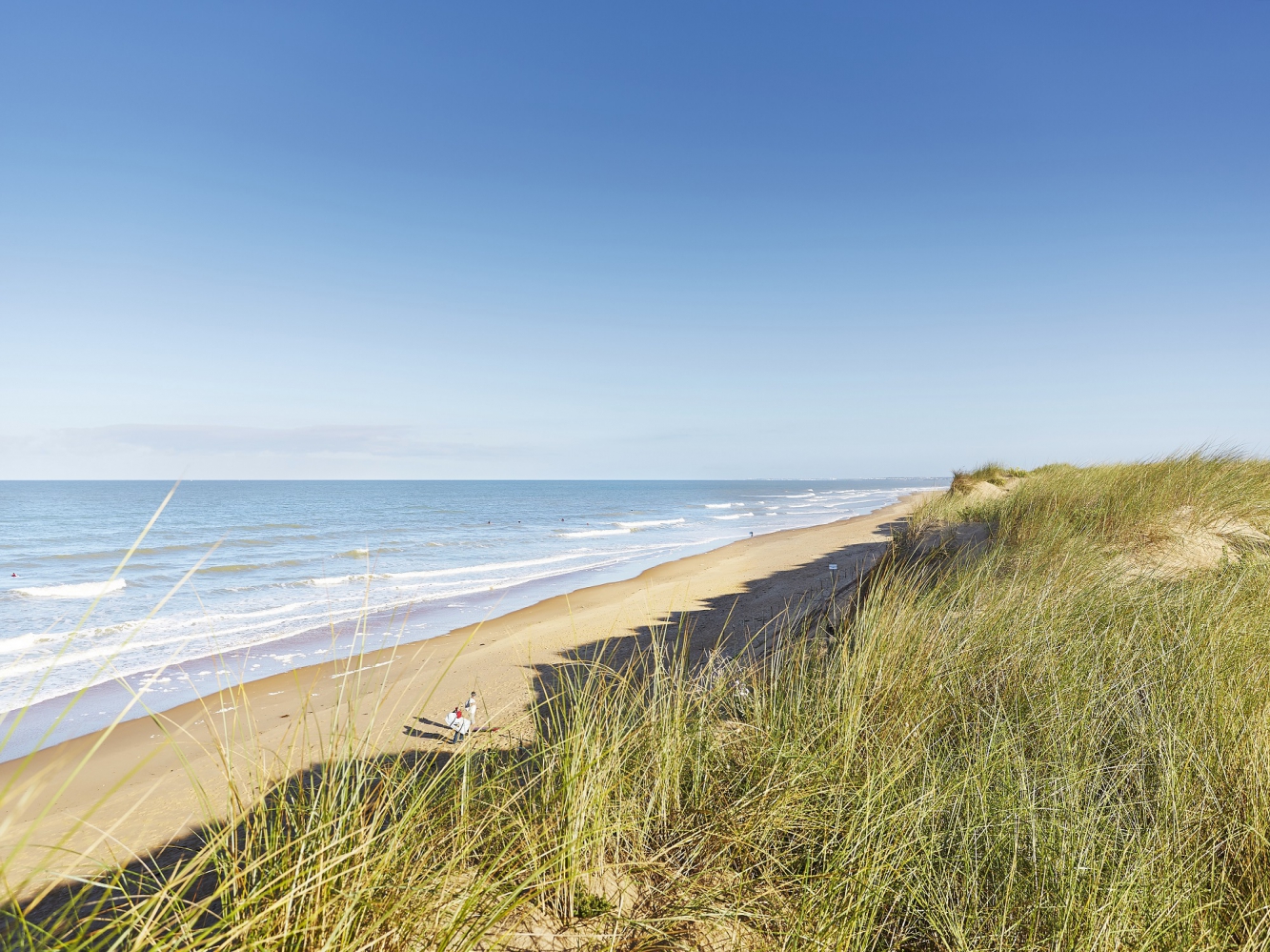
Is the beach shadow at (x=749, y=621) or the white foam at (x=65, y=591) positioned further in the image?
the white foam at (x=65, y=591)

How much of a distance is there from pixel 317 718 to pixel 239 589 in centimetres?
1429

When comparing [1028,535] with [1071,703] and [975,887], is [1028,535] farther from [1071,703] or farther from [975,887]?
[975,887]

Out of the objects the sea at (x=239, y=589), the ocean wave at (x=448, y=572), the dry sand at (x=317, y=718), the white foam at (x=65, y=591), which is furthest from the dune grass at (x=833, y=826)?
the white foam at (x=65, y=591)

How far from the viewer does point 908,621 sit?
4.27 m

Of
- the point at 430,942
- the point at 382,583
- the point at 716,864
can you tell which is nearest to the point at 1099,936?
the point at 716,864

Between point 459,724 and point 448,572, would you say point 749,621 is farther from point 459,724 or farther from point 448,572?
point 448,572

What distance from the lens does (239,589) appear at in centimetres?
1769

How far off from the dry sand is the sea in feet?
1.19

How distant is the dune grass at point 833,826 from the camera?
6.78 ft

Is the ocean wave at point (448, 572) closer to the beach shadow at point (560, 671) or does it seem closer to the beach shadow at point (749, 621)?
the beach shadow at point (749, 621)

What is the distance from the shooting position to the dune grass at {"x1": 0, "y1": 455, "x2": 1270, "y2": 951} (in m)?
2.07

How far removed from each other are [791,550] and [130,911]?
70.7 ft

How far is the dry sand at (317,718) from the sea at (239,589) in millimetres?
363

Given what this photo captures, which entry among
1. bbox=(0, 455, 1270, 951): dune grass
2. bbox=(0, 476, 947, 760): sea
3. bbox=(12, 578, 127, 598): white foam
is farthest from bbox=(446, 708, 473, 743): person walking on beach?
bbox=(12, 578, 127, 598): white foam
